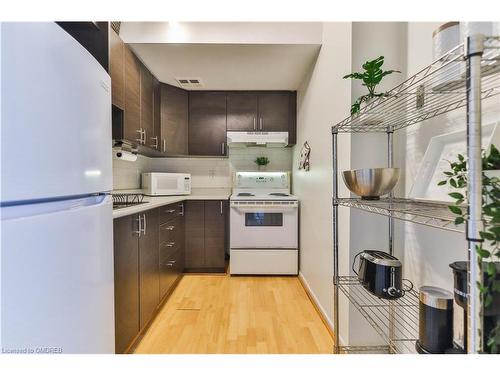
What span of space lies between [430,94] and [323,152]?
103 cm

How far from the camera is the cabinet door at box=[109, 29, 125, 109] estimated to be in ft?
5.59

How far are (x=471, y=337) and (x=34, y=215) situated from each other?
100 centimetres

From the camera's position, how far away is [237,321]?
1.87 meters

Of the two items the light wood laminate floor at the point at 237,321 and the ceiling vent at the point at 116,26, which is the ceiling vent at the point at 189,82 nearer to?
the ceiling vent at the point at 116,26

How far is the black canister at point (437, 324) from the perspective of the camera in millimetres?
818

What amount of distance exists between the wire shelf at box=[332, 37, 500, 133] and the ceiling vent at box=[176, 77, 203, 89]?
201cm

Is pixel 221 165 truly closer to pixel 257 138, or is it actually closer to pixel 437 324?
pixel 257 138

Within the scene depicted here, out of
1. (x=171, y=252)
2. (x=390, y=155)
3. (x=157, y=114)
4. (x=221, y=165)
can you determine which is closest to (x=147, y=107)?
(x=157, y=114)

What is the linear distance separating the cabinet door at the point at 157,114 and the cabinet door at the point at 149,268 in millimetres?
1069

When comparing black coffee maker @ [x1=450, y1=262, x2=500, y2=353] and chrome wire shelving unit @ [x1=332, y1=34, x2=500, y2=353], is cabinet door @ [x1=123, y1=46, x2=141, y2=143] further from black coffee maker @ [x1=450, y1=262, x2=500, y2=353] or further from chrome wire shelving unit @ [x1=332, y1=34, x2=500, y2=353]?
black coffee maker @ [x1=450, y1=262, x2=500, y2=353]

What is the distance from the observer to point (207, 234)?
2.85 meters

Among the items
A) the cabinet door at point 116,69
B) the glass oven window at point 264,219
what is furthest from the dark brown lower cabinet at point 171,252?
the cabinet door at point 116,69

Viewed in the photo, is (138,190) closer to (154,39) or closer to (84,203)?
(154,39)
